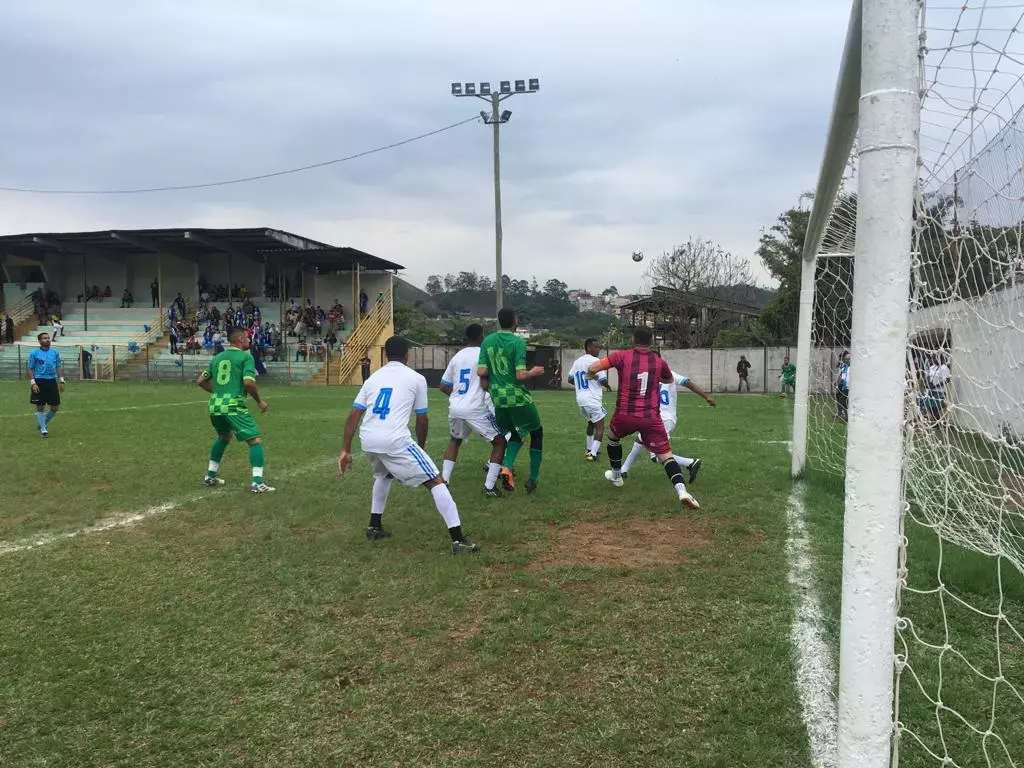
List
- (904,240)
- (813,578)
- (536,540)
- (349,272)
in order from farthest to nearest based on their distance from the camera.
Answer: (349,272), (536,540), (813,578), (904,240)

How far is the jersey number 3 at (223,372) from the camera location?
7785 mm

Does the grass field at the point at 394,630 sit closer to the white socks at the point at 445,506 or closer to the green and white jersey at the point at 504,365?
the white socks at the point at 445,506

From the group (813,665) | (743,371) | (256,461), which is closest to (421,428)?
(256,461)

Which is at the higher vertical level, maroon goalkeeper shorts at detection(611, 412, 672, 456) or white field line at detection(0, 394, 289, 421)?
maroon goalkeeper shorts at detection(611, 412, 672, 456)

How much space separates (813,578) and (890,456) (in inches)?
121

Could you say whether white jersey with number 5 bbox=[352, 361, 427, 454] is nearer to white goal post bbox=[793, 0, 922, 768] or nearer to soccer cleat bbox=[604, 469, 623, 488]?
soccer cleat bbox=[604, 469, 623, 488]

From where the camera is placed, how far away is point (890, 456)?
195cm

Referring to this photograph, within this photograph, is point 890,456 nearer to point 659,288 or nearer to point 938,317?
point 938,317

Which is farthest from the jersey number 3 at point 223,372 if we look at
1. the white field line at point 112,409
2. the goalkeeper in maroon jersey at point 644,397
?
the white field line at point 112,409

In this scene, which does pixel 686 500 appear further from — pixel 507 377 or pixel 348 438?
pixel 348 438

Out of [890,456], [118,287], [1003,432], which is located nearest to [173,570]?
[890,456]

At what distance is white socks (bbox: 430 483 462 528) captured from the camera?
538 cm

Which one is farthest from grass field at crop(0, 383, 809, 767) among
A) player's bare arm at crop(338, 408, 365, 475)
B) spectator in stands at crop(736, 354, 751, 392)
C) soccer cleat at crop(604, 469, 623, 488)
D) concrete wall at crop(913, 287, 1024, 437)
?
spectator in stands at crop(736, 354, 751, 392)

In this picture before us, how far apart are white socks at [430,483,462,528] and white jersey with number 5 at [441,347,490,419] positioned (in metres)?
2.29
